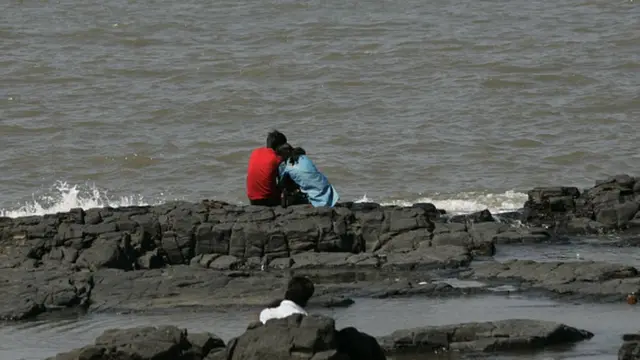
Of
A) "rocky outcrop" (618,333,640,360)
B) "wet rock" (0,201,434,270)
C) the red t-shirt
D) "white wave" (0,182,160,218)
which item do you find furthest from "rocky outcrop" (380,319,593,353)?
"white wave" (0,182,160,218)

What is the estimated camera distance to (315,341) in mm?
10805

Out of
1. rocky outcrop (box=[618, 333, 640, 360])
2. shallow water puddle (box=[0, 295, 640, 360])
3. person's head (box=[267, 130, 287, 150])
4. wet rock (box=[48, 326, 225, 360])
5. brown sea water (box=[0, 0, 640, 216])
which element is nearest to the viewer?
rocky outcrop (box=[618, 333, 640, 360])

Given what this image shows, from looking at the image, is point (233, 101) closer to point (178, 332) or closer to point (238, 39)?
point (238, 39)

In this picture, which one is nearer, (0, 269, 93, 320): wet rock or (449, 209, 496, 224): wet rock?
(0, 269, 93, 320): wet rock

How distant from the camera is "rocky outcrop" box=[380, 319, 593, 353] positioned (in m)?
12.2

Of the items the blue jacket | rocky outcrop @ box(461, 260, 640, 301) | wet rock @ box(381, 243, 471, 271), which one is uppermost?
the blue jacket

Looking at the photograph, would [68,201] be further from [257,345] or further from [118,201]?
[257,345]

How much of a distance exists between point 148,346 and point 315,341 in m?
1.61

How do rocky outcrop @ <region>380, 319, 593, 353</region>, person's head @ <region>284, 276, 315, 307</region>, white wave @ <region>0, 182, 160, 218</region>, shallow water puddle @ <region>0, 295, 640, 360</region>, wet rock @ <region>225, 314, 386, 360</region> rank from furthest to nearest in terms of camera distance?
1. white wave @ <region>0, 182, 160, 218</region>
2. shallow water puddle @ <region>0, 295, 640, 360</region>
3. rocky outcrop @ <region>380, 319, 593, 353</region>
4. person's head @ <region>284, 276, 315, 307</region>
5. wet rock @ <region>225, 314, 386, 360</region>

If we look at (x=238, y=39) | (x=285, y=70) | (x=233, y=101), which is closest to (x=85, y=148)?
(x=233, y=101)

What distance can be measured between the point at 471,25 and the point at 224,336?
24.9m

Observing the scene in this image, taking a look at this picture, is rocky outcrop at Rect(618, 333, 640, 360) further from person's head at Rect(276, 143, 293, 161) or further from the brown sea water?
the brown sea water

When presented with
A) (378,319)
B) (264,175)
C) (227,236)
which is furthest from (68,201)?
(378,319)

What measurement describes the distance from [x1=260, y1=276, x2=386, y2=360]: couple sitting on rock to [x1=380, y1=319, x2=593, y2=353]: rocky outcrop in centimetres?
127
